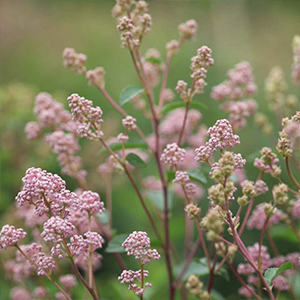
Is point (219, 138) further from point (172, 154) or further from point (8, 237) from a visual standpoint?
Answer: point (8, 237)

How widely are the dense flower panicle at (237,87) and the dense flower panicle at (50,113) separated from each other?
0.93ft

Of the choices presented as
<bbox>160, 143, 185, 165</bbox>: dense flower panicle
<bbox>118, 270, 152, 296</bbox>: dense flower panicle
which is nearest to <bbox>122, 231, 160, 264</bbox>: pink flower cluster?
<bbox>118, 270, 152, 296</bbox>: dense flower panicle

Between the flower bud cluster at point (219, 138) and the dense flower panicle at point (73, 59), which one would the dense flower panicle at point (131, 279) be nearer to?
the flower bud cluster at point (219, 138)

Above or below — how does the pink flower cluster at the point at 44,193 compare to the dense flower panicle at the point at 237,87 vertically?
below

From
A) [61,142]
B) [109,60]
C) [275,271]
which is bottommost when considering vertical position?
[275,271]

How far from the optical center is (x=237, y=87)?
86cm

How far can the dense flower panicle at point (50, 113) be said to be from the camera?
812 mm

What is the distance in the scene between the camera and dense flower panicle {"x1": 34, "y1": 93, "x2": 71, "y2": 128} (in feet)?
2.66

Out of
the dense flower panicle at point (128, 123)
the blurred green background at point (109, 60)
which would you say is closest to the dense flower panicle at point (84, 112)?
the dense flower panicle at point (128, 123)

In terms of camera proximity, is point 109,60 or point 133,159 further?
point 109,60

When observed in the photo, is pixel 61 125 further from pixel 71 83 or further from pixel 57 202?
pixel 71 83

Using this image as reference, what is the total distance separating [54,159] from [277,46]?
2619mm

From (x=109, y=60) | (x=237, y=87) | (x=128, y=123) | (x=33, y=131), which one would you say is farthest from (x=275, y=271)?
(x=109, y=60)

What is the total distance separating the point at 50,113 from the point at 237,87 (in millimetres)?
351
